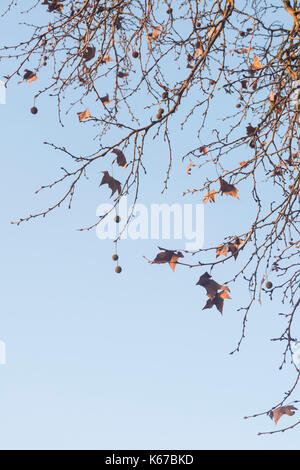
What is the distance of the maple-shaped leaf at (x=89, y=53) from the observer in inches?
150

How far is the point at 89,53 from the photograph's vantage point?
385cm

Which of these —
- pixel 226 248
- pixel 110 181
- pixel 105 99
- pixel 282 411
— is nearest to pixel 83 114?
pixel 105 99

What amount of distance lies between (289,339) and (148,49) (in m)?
2.35

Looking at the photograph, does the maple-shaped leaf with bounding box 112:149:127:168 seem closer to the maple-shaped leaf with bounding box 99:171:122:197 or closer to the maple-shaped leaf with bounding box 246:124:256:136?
the maple-shaped leaf with bounding box 99:171:122:197

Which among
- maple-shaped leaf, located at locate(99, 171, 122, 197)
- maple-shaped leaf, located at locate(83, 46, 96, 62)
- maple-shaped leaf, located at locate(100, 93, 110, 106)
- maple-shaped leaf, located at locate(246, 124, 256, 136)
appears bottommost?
maple-shaped leaf, located at locate(99, 171, 122, 197)

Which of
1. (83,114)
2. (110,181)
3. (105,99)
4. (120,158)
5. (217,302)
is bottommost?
(217,302)

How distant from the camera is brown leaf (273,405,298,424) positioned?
275 centimetres

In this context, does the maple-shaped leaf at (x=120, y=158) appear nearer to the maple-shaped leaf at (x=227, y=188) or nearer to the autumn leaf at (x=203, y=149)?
the maple-shaped leaf at (x=227, y=188)

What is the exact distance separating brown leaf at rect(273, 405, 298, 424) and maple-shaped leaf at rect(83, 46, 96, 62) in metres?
2.39

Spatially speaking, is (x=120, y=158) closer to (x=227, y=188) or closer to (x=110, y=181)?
(x=110, y=181)

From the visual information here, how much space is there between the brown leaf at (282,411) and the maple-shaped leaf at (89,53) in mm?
2394

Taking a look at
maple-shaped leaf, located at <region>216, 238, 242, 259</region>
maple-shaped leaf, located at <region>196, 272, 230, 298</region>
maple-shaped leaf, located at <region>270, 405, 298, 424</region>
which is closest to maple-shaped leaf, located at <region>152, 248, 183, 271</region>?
maple-shaped leaf, located at <region>196, 272, 230, 298</region>

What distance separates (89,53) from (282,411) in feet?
7.94
